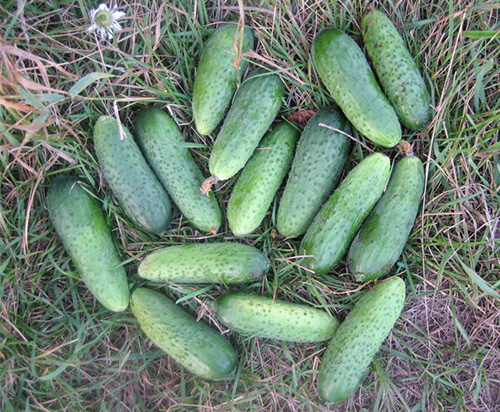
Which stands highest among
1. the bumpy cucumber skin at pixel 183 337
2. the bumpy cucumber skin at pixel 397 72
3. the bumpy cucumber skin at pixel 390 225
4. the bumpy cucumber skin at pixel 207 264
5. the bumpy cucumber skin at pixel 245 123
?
the bumpy cucumber skin at pixel 397 72

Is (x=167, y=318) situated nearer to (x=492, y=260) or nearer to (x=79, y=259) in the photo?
(x=79, y=259)

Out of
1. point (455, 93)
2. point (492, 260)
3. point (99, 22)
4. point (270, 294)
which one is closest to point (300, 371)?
point (270, 294)

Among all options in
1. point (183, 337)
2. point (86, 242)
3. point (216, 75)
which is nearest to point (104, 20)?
point (216, 75)

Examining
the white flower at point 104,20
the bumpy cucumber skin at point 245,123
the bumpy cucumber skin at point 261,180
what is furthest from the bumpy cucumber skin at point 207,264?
the white flower at point 104,20

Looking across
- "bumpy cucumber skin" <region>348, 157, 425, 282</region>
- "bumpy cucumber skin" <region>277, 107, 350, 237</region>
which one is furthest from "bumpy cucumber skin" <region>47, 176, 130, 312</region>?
"bumpy cucumber skin" <region>348, 157, 425, 282</region>

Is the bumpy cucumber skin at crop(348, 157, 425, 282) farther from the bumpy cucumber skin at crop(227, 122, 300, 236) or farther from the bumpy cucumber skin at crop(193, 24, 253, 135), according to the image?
the bumpy cucumber skin at crop(193, 24, 253, 135)

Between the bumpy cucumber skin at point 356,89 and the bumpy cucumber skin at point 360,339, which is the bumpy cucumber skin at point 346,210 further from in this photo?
the bumpy cucumber skin at point 360,339

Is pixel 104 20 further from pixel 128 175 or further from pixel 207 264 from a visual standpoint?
pixel 207 264
